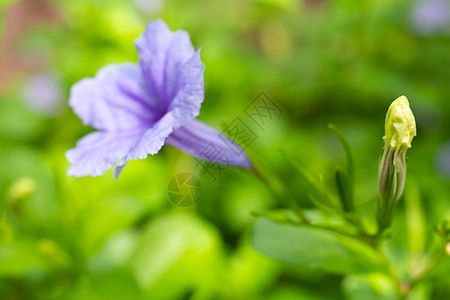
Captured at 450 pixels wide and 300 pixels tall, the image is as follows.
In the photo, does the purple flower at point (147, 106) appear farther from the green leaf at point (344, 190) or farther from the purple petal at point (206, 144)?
the green leaf at point (344, 190)

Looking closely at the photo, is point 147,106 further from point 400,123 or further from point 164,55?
point 400,123

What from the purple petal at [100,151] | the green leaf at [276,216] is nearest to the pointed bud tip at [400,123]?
the green leaf at [276,216]

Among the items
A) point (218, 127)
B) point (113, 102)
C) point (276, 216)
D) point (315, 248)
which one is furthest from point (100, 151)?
point (218, 127)

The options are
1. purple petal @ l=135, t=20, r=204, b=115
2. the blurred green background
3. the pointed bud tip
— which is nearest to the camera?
the pointed bud tip

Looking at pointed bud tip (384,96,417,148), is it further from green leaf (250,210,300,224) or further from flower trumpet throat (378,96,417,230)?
green leaf (250,210,300,224)

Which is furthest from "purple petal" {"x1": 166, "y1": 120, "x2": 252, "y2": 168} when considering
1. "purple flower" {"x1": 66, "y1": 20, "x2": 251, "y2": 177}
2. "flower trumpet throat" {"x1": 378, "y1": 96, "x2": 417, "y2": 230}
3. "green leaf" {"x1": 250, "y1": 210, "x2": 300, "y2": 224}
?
"flower trumpet throat" {"x1": 378, "y1": 96, "x2": 417, "y2": 230}

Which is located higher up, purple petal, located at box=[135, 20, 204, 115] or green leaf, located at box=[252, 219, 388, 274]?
purple petal, located at box=[135, 20, 204, 115]

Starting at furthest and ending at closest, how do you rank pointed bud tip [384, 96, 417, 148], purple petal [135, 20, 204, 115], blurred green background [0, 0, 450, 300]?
blurred green background [0, 0, 450, 300]
purple petal [135, 20, 204, 115]
pointed bud tip [384, 96, 417, 148]
